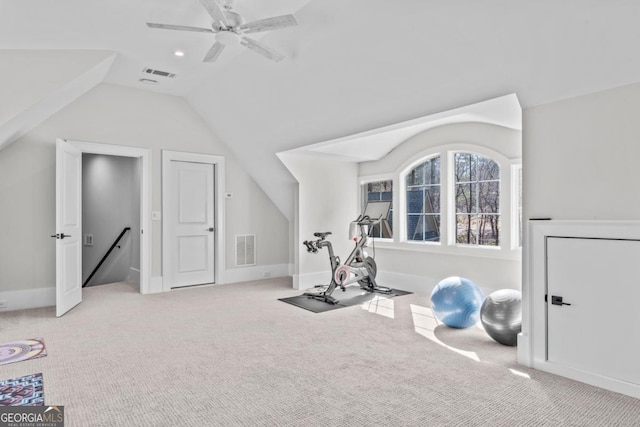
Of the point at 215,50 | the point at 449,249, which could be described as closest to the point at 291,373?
the point at 215,50

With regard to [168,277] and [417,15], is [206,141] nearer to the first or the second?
Answer: [168,277]

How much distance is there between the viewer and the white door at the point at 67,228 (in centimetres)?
452

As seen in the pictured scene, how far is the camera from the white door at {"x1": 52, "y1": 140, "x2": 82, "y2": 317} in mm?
4523

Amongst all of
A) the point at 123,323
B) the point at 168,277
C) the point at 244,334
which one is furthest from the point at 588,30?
the point at 168,277

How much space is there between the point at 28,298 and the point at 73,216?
1.23m

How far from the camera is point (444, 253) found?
558 centimetres

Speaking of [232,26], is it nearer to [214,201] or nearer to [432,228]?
[214,201]

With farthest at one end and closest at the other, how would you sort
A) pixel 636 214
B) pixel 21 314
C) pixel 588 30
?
pixel 21 314, pixel 636 214, pixel 588 30

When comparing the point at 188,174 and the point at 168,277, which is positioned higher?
the point at 188,174

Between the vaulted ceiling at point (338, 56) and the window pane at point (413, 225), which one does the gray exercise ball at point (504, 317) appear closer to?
the vaulted ceiling at point (338, 56)

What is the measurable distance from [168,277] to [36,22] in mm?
3877

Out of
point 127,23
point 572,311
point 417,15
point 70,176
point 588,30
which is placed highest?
point 127,23

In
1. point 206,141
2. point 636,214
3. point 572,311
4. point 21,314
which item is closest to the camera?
point 636,214

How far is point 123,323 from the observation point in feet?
14.1
